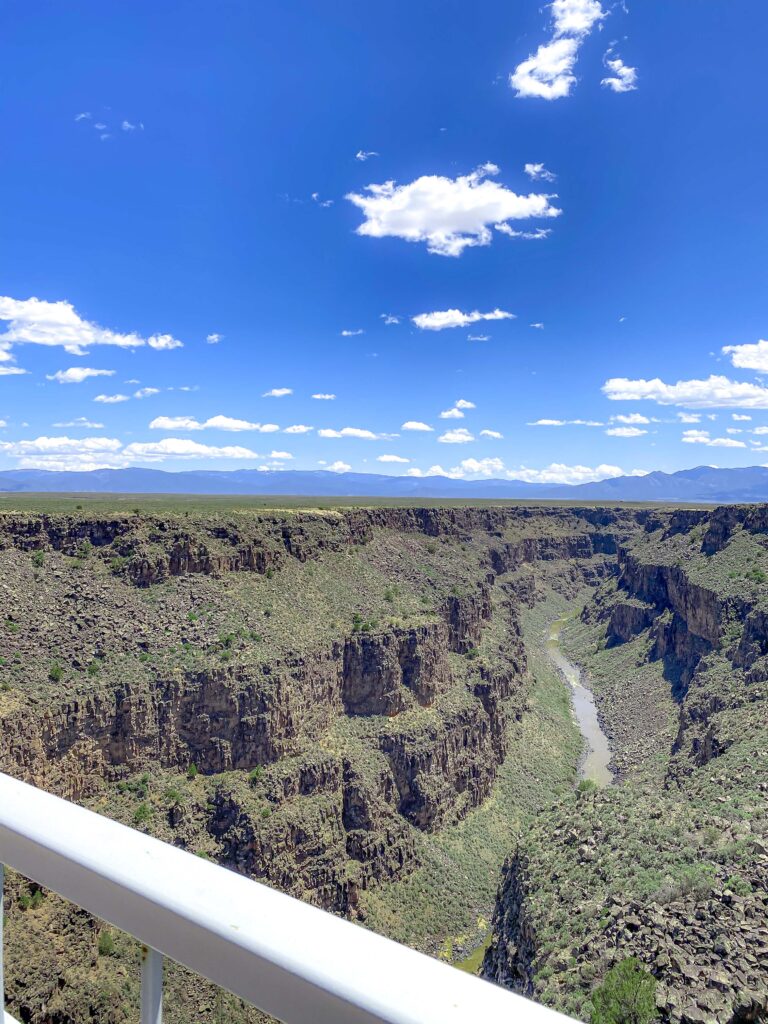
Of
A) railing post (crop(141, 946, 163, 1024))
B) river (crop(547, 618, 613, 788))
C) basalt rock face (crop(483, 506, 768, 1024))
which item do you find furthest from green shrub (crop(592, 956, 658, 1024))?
river (crop(547, 618, 613, 788))

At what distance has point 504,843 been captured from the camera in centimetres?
4703

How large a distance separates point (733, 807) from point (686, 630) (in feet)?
182

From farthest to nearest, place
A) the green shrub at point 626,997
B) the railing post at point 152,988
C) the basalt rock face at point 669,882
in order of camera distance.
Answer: the basalt rock face at point 669,882 → the green shrub at point 626,997 → the railing post at point 152,988

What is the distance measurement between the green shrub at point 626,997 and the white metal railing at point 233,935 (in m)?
14.2

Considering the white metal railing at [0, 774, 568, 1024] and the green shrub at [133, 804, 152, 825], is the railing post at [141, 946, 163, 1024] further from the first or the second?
the green shrub at [133, 804, 152, 825]

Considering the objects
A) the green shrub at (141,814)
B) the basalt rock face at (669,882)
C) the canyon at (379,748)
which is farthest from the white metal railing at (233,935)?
the green shrub at (141,814)

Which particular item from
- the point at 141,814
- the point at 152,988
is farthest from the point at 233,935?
the point at 141,814

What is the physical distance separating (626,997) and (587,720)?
63211 mm

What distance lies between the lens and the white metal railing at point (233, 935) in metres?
1.67

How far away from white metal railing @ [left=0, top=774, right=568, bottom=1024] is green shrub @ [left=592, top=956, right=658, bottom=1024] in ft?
46.5

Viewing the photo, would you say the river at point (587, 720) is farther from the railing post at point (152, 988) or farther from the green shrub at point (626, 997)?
the railing post at point (152, 988)

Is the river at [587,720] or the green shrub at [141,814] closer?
the green shrub at [141,814]

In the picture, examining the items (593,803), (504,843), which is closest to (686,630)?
(504,843)

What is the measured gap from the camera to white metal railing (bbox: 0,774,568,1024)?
5.47 feet
